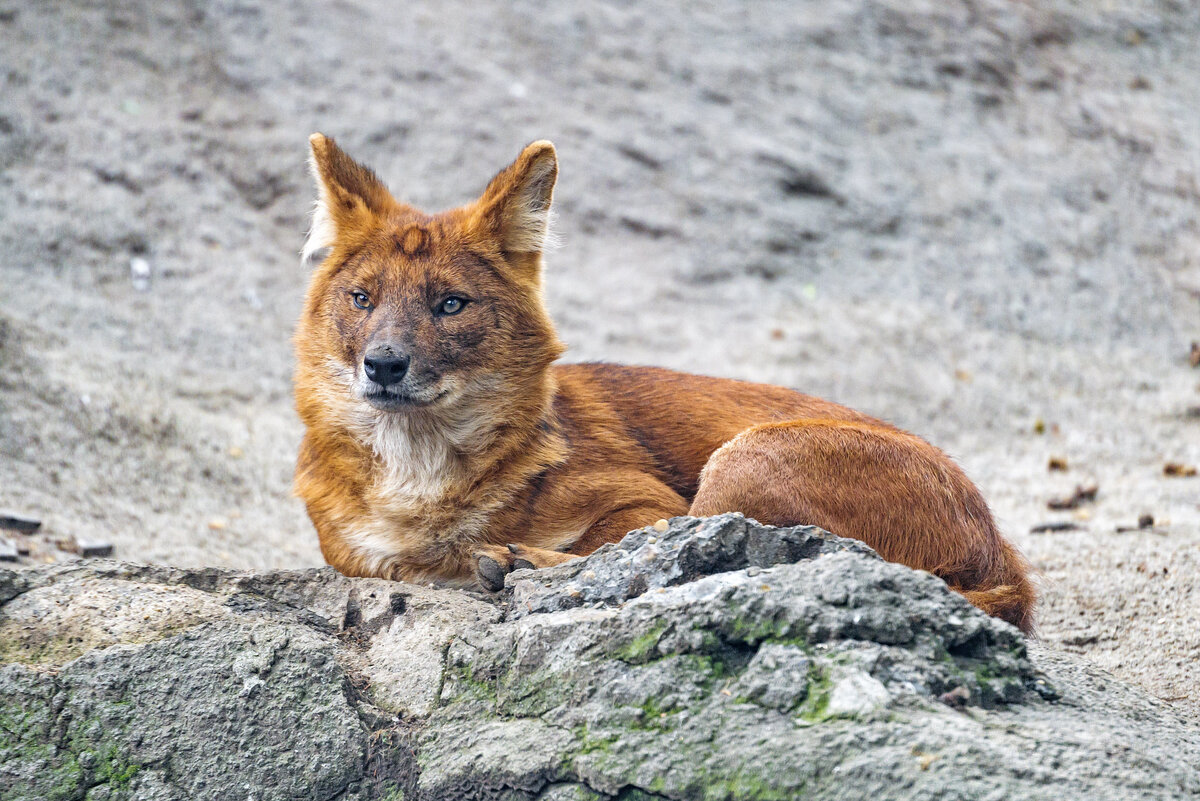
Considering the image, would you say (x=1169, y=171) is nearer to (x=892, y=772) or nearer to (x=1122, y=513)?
(x=1122, y=513)

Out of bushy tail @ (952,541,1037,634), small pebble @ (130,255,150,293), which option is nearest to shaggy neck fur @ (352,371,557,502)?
bushy tail @ (952,541,1037,634)

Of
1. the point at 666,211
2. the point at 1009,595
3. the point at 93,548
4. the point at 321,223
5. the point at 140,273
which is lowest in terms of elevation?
the point at 93,548

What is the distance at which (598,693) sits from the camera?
11.1 feet

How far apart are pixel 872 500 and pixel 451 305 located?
72.5 inches

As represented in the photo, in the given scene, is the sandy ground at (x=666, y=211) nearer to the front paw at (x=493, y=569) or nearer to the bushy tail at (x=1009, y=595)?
the bushy tail at (x=1009, y=595)

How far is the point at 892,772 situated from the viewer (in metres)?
2.85

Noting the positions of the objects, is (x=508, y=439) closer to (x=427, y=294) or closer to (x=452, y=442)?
(x=452, y=442)

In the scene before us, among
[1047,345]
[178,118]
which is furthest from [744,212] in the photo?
[178,118]

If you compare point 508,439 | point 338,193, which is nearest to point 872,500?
point 508,439

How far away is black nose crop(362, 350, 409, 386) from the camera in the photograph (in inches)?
177

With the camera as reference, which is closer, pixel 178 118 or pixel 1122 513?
pixel 1122 513

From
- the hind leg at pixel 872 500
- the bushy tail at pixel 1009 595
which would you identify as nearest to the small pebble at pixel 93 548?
the hind leg at pixel 872 500

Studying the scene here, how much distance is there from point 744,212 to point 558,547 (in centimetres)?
667

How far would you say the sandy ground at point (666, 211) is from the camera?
25.3ft
